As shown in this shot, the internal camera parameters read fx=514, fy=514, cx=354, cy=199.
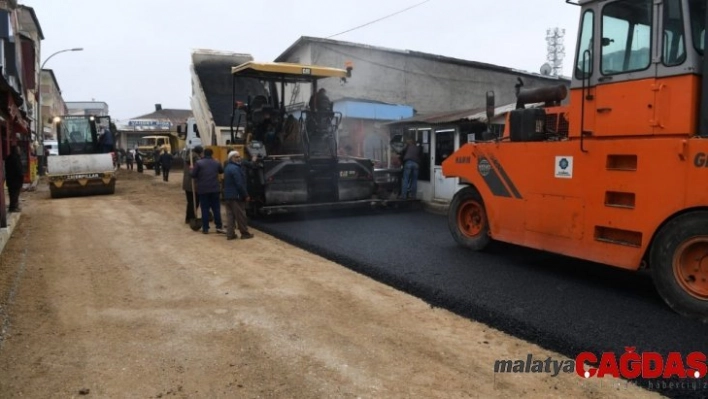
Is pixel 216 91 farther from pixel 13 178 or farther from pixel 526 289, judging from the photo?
pixel 526 289

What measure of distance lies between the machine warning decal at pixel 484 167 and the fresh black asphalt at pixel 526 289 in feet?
3.38

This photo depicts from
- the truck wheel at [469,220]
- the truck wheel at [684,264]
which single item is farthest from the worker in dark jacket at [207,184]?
the truck wheel at [684,264]

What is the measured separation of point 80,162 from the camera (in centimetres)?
1467

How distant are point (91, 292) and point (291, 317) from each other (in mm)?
2224

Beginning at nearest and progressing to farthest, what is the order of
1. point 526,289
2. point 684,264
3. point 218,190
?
1. point 684,264
2. point 526,289
3. point 218,190

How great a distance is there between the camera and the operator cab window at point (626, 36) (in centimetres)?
442

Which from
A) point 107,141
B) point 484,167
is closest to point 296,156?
point 484,167

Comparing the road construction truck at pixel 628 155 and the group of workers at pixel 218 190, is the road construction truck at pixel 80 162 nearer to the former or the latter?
the group of workers at pixel 218 190

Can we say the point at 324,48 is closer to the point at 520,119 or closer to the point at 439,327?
the point at 520,119

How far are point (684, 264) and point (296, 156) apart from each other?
271 inches

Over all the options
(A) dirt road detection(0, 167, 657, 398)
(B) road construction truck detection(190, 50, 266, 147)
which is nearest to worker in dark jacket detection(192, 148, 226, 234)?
(A) dirt road detection(0, 167, 657, 398)

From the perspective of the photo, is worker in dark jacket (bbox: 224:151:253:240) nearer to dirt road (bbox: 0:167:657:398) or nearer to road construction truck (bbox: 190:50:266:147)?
dirt road (bbox: 0:167:657:398)

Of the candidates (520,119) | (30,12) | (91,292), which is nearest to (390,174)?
(520,119)

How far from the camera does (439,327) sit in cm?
407
